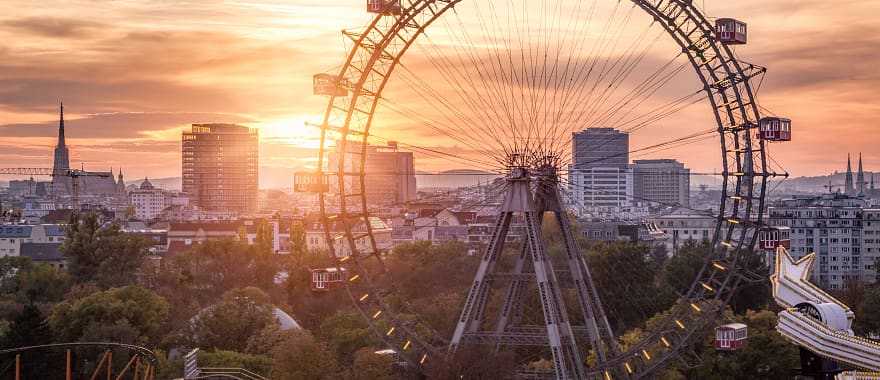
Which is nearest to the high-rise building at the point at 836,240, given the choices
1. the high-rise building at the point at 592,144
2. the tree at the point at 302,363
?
the high-rise building at the point at 592,144

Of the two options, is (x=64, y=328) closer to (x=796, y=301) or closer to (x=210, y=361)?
(x=210, y=361)

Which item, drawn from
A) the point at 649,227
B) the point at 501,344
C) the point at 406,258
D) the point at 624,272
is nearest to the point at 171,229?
the point at 649,227

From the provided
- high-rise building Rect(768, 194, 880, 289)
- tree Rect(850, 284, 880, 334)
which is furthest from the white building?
tree Rect(850, 284, 880, 334)

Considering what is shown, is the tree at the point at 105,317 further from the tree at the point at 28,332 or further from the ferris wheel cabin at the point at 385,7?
the ferris wheel cabin at the point at 385,7

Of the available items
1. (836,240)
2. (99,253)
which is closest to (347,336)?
(99,253)

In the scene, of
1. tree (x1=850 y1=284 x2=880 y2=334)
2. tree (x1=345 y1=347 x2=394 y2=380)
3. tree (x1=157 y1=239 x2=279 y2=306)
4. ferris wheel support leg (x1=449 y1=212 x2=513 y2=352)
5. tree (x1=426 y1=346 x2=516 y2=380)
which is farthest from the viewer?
tree (x1=157 y1=239 x2=279 y2=306)

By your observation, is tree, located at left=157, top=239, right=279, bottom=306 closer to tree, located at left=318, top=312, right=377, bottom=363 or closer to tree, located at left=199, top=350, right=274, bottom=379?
tree, located at left=318, top=312, right=377, bottom=363
